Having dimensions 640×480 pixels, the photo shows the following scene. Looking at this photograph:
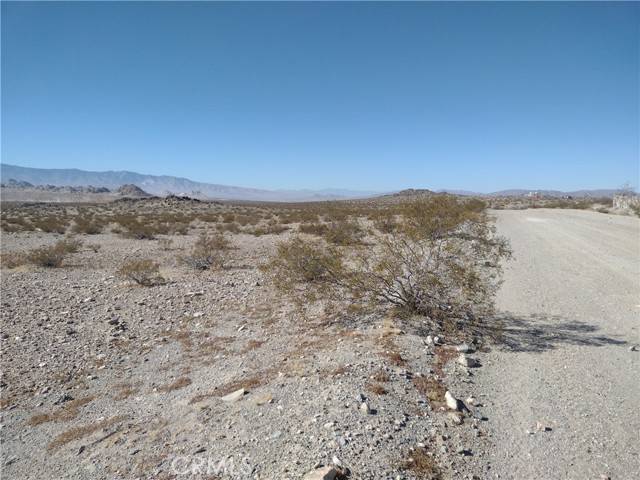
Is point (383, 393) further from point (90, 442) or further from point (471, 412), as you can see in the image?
point (90, 442)

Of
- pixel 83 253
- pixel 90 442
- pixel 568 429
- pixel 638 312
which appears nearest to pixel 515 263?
pixel 638 312

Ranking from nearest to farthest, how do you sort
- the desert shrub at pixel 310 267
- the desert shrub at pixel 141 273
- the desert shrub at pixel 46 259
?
the desert shrub at pixel 310 267, the desert shrub at pixel 141 273, the desert shrub at pixel 46 259

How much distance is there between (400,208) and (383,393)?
4.00 meters

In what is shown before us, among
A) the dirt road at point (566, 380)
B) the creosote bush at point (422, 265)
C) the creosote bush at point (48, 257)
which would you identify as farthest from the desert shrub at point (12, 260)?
the dirt road at point (566, 380)

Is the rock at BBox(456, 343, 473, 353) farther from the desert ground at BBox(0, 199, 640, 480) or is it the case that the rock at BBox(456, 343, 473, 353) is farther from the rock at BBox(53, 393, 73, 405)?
the rock at BBox(53, 393, 73, 405)

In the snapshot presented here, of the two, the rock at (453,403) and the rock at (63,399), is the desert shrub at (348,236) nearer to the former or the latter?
the rock at (453,403)

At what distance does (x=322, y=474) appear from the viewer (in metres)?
3.42

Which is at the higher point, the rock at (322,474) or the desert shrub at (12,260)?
the rock at (322,474)

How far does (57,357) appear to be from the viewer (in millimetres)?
7301

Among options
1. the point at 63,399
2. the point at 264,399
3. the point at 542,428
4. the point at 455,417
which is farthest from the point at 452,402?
the point at 63,399

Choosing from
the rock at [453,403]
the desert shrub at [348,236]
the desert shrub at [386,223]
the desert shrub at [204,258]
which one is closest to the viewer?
the rock at [453,403]

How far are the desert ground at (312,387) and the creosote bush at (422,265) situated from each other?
1.58ft

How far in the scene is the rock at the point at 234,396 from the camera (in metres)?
5.16

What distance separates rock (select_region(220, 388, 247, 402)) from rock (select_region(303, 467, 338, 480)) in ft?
6.42
